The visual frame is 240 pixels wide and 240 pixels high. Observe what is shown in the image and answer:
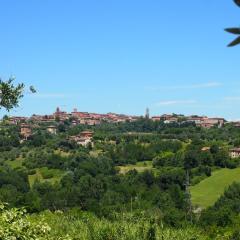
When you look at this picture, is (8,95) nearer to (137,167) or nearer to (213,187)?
(213,187)

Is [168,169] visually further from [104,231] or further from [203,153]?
[104,231]

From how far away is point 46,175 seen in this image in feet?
361

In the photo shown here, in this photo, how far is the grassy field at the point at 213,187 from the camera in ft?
285

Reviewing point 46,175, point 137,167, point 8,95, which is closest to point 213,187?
point 137,167

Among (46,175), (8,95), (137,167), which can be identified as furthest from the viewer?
(137,167)

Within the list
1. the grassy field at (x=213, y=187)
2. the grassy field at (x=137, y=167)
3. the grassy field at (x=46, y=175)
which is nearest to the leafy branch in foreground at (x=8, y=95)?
the grassy field at (x=213, y=187)

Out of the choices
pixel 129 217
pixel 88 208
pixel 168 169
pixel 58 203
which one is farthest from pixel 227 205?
pixel 129 217

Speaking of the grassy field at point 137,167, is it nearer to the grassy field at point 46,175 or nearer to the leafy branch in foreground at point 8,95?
the grassy field at point 46,175

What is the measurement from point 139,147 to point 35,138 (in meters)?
34.2

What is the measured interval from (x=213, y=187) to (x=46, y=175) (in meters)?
37.0

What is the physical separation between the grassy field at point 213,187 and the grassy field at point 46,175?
98.9ft

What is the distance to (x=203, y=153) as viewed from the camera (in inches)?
4498

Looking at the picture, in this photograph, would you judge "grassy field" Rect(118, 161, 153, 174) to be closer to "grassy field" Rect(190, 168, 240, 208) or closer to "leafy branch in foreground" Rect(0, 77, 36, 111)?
"grassy field" Rect(190, 168, 240, 208)

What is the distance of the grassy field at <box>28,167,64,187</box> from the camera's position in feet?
351
